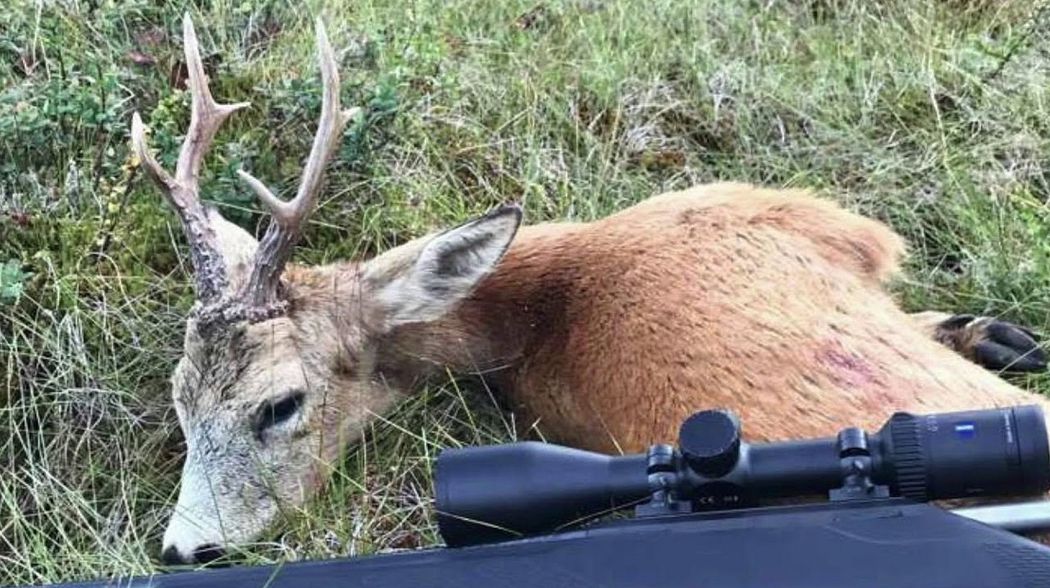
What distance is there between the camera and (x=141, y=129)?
4781 millimetres

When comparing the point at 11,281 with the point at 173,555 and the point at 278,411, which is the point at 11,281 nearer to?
the point at 278,411

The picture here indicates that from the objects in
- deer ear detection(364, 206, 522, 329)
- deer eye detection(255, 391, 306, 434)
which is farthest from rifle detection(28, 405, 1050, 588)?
deer ear detection(364, 206, 522, 329)

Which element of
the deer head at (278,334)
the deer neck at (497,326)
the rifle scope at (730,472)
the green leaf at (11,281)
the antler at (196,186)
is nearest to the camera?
the rifle scope at (730,472)

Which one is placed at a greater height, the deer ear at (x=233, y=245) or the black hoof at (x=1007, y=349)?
the deer ear at (x=233, y=245)

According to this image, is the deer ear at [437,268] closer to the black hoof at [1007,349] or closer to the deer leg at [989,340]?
the deer leg at [989,340]

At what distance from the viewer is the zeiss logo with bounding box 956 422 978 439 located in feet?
9.27

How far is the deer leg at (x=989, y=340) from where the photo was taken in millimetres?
4844

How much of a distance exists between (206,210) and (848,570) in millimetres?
2708

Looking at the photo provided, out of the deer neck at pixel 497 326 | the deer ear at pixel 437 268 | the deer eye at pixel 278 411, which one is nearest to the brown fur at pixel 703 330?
the deer neck at pixel 497 326

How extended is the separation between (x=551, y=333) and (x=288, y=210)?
2.85 ft

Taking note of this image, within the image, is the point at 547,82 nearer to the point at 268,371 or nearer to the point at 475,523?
the point at 268,371

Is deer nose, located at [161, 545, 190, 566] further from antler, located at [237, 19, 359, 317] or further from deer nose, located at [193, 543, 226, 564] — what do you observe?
antler, located at [237, 19, 359, 317]

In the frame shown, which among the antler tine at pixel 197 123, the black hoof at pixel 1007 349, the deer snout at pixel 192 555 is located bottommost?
the deer snout at pixel 192 555

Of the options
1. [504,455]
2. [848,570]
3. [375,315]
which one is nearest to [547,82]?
[375,315]
